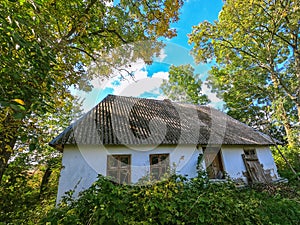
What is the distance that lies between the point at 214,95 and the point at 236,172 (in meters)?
11.1

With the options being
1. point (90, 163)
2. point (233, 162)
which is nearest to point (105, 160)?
point (90, 163)

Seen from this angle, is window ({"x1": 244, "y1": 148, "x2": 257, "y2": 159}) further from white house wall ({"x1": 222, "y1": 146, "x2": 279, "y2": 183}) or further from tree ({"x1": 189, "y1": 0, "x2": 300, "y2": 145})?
tree ({"x1": 189, "y1": 0, "x2": 300, "y2": 145})

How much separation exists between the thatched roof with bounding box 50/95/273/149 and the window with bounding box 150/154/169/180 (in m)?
0.73

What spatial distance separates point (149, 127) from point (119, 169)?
2541mm

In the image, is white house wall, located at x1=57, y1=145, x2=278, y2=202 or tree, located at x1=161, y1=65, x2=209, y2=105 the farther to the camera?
tree, located at x1=161, y1=65, x2=209, y2=105

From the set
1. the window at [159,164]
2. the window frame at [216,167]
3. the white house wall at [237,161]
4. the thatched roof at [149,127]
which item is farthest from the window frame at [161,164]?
the white house wall at [237,161]

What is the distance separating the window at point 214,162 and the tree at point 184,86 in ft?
34.2

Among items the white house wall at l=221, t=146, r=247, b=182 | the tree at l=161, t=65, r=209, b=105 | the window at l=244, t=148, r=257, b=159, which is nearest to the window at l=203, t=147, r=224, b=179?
the white house wall at l=221, t=146, r=247, b=182

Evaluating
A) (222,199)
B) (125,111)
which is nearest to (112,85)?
(125,111)

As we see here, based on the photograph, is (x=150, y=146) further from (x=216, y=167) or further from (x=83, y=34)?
(x=83, y=34)

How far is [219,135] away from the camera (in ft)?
29.7

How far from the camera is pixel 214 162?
27.6ft

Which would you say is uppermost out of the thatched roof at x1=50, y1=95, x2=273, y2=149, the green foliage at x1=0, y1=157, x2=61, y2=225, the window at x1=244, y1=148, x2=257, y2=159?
the thatched roof at x1=50, y1=95, x2=273, y2=149

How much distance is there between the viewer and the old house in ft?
19.6
